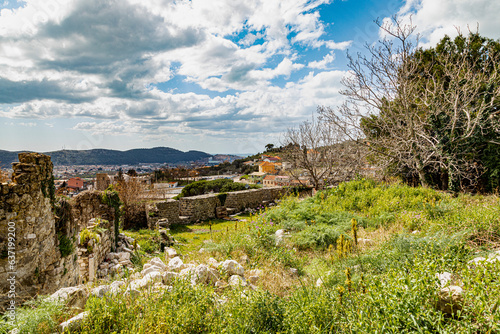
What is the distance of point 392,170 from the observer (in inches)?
526

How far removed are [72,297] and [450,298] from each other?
3905mm

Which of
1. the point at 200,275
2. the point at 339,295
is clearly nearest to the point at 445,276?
the point at 339,295

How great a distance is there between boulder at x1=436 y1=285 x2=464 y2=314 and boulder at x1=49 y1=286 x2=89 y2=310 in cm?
377

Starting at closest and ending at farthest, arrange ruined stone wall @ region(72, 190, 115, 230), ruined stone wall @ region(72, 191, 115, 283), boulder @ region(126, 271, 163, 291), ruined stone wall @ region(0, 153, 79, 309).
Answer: boulder @ region(126, 271, 163, 291) → ruined stone wall @ region(0, 153, 79, 309) → ruined stone wall @ region(72, 191, 115, 283) → ruined stone wall @ region(72, 190, 115, 230)

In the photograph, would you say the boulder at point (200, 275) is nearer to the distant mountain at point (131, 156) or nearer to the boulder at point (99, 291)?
the boulder at point (99, 291)

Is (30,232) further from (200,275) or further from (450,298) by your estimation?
(450,298)

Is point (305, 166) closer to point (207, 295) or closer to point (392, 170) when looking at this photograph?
point (392, 170)

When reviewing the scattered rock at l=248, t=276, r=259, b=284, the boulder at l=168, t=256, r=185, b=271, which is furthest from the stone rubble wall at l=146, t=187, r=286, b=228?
the scattered rock at l=248, t=276, r=259, b=284

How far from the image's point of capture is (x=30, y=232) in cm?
402

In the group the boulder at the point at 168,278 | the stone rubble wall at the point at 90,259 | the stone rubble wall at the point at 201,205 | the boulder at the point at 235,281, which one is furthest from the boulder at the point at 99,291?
the stone rubble wall at the point at 201,205

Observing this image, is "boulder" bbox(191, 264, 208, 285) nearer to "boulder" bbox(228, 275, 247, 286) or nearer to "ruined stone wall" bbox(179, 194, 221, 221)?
"boulder" bbox(228, 275, 247, 286)

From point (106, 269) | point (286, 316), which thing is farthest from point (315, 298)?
point (106, 269)

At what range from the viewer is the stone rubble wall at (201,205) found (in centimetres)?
1342

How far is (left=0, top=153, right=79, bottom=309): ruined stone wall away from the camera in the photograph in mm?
3805
